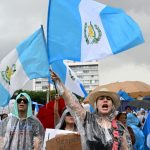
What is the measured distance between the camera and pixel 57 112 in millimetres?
7297

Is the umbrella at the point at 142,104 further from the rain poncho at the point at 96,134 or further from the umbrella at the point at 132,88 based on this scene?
the rain poncho at the point at 96,134

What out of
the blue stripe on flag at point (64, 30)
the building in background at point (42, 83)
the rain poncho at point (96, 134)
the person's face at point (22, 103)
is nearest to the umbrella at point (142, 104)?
the building in background at point (42, 83)

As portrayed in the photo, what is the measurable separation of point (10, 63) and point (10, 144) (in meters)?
4.34

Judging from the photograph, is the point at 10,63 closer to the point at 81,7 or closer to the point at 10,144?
the point at 81,7

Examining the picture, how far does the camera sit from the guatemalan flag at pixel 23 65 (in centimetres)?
883

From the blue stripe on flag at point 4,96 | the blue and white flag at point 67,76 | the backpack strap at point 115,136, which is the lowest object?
the backpack strap at point 115,136

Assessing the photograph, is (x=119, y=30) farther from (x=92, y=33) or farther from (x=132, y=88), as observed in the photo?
(x=132, y=88)

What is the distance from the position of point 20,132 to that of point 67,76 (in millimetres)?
3756

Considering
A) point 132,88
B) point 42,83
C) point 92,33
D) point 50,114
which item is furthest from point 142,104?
point 42,83

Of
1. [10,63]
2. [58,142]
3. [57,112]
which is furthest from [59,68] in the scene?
[58,142]

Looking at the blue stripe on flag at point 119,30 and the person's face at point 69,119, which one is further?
the blue stripe on flag at point 119,30

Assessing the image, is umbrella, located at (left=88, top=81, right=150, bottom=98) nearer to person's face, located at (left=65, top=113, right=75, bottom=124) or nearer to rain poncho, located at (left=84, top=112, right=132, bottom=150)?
person's face, located at (left=65, top=113, right=75, bottom=124)

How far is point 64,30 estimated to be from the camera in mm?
7941

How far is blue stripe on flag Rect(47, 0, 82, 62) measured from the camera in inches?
306
